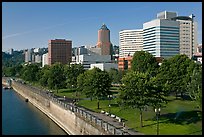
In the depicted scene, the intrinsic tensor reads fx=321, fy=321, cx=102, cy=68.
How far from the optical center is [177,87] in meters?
61.1

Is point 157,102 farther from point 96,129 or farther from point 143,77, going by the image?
point 96,129

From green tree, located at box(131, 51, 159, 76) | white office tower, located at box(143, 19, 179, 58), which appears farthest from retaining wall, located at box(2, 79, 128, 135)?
white office tower, located at box(143, 19, 179, 58)

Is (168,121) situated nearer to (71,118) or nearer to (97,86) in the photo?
(71,118)

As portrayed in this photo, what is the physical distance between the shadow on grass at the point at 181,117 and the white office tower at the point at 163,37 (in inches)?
5650

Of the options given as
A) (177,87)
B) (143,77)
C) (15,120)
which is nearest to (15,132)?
(15,120)

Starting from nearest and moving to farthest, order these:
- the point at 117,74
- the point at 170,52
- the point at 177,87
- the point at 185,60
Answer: the point at 177,87 < the point at 185,60 < the point at 117,74 < the point at 170,52

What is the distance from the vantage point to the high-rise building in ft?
609

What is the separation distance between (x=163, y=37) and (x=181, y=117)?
14790 cm

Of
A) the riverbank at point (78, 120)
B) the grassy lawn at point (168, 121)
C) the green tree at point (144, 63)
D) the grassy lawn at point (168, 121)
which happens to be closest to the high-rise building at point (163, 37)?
the green tree at point (144, 63)

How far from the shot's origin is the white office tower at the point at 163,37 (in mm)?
185750

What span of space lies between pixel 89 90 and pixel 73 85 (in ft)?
107

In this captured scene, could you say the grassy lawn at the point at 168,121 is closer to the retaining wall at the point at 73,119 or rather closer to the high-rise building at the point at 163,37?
the retaining wall at the point at 73,119

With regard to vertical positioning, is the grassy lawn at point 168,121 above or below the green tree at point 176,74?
below

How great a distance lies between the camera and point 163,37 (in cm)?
18612
